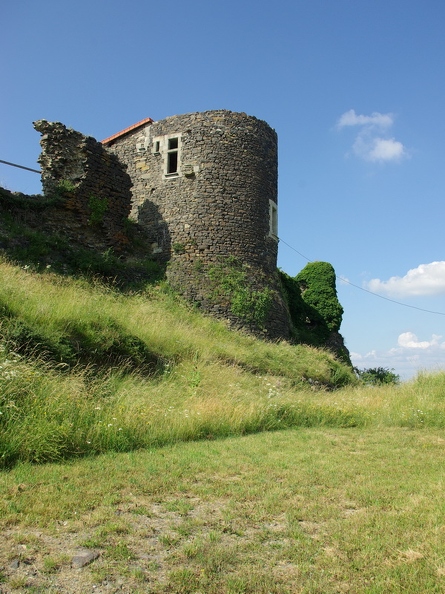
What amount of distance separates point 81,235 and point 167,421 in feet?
31.0

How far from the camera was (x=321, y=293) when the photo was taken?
74.5ft

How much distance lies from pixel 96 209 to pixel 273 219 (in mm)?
6366

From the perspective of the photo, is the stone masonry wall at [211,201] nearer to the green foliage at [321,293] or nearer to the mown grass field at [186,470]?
the green foliage at [321,293]

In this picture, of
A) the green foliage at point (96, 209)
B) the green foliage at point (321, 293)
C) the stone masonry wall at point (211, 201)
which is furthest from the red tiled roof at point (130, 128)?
the green foliage at point (321, 293)

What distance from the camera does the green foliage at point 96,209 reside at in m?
14.8

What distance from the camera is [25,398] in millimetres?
5594

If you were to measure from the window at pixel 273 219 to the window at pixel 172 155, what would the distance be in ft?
11.9

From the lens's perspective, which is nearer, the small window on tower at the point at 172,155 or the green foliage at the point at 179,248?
the green foliage at the point at 179,248

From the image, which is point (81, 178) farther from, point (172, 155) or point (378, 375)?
point (378, 375)

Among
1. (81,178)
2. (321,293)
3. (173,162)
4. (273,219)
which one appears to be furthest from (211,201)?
(321,293)

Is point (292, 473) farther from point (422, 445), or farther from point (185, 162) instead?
point (185, 162)

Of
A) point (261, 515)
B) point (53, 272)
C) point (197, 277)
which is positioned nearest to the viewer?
point (261, 515)

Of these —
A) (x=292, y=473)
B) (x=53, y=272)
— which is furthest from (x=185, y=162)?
(x=292, y=473)

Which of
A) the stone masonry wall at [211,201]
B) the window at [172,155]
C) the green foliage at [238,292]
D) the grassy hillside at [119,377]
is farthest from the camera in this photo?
the window at [172,155]
